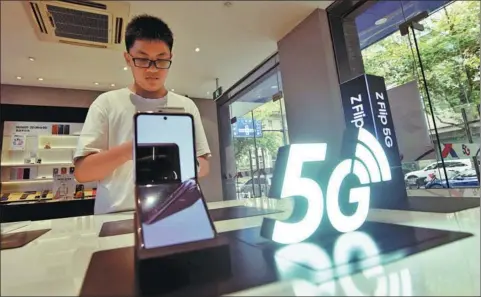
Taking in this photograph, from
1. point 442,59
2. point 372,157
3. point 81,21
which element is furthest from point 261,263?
point 442,59

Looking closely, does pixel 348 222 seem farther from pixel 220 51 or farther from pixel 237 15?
pixel 220 51

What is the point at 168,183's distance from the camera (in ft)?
1.25

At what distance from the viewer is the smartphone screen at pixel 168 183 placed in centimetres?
31

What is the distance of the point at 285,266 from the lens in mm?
312

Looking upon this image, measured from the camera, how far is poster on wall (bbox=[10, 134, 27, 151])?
1.64 feet

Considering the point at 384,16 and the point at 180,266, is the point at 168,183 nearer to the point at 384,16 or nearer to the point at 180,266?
the point at 180,266

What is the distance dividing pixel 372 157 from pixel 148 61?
0.51 metres

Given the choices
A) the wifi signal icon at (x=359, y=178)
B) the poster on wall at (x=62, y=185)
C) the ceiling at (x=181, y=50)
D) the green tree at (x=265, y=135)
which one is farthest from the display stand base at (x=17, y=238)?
the green tree at (x=265, y=135)

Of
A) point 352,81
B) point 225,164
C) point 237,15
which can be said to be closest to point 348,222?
point 237,15

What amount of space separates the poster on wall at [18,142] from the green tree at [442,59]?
2017mm

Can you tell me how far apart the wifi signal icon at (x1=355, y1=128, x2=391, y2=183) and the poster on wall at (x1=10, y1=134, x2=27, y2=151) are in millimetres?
687

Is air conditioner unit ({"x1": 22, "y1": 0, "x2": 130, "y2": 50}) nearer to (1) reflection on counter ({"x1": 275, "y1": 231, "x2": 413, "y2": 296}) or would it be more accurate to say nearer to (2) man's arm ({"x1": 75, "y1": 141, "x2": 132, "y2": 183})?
(2) man's arm ({"x1": 75, "y1": 141, "x2": 132, "y2": 183})

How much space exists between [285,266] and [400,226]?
300 mm

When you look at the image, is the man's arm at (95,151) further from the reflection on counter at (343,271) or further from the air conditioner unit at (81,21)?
the reflection on counter at (343,271)
